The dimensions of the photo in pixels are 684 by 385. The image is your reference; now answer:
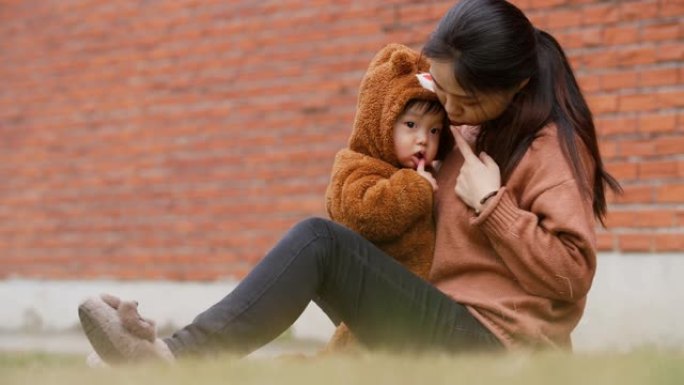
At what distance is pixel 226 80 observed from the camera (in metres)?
6.97

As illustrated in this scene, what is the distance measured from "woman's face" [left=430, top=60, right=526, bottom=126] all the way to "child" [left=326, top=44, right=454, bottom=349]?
166 mm

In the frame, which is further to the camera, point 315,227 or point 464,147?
point 464,147

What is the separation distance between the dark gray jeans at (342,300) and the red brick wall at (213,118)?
78.3 inches

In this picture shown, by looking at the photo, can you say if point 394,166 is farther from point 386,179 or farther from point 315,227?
point 315,227

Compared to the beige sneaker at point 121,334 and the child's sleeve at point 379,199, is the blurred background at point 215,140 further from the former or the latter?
the beige sneaker at point 121,334

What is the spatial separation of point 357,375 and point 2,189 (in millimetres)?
6449

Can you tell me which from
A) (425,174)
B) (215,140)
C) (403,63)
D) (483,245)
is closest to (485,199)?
(483,245)

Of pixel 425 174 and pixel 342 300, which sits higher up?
pixel 425 174

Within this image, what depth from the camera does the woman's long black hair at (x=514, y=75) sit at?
131 inches

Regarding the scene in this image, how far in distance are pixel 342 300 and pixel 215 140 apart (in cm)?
378

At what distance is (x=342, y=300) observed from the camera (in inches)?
133

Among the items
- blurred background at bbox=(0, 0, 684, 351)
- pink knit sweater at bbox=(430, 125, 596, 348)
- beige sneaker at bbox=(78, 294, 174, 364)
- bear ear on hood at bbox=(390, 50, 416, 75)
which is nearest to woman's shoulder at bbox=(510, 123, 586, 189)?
pink knit sweater at bbox=(430, 125, 596, 348)

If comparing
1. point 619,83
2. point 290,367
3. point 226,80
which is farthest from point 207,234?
point 290,367

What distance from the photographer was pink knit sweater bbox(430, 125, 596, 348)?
10.6 feet
